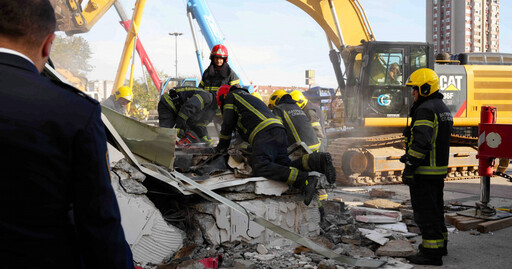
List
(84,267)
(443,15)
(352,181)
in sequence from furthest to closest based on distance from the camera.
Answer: (443,15)
(352,181)
(84,267)

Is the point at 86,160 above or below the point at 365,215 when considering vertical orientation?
above

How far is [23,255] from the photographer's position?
4.15ft

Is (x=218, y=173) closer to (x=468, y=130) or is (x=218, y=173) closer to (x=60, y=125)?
(x=60, y=125)

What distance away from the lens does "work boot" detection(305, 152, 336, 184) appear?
520cm

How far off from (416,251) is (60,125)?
14.8 feet

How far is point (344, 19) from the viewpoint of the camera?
36.6 ft

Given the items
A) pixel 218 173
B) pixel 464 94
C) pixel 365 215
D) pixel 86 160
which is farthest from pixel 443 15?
pixel 86 160

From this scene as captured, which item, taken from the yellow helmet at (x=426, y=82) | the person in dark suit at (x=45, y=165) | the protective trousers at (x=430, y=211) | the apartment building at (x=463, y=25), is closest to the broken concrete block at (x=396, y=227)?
the protective trousers at (x=430, y=211)

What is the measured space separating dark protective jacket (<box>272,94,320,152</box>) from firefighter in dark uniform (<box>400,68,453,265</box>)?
1977 millimetres

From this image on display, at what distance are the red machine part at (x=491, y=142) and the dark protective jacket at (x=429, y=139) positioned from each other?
1.38m

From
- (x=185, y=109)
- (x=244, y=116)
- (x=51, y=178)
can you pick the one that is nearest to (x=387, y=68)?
(x=185, y=109)

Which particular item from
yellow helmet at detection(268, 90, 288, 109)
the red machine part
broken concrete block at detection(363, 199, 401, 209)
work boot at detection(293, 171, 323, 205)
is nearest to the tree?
yellow helmet at detection(268, 90, 288, 109)

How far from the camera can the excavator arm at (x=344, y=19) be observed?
1109 cm

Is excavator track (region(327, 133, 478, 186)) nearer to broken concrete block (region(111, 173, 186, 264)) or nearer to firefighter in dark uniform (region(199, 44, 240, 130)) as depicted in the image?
firefighter in dark uniform (region(199, 44, 240, 130))
